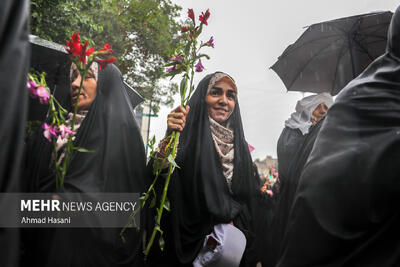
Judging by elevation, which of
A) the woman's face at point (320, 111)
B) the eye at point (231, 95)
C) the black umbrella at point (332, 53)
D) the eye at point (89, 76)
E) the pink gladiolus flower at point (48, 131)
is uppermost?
the black umbrella at point (332, 53)

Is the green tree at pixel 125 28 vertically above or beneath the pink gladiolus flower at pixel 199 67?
above

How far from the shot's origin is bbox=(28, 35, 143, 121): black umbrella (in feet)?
6.77

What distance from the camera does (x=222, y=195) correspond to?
2289 mm

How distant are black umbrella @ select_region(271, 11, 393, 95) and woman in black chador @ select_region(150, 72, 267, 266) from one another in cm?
144

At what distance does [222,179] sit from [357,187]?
1249 mm

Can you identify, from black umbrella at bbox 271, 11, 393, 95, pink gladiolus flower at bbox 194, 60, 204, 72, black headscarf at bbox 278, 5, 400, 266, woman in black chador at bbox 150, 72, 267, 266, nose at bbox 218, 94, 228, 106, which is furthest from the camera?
black umbrella at bbox 271, 11, 393, 95

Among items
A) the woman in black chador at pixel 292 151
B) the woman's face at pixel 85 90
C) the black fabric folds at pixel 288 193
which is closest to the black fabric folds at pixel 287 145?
the woman in black chador at pixel 292 151

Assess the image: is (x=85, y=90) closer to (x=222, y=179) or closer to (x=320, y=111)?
(x=222, y=179)

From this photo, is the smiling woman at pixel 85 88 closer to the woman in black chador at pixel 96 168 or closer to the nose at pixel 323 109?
the woman in black chador at pixel 96 168

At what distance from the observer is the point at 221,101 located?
2666 millimetres

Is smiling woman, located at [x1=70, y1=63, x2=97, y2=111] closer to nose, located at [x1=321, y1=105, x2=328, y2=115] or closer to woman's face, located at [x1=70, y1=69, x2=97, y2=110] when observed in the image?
woman's face, located at [x1=70, y1=69, x2=97, y2=110]

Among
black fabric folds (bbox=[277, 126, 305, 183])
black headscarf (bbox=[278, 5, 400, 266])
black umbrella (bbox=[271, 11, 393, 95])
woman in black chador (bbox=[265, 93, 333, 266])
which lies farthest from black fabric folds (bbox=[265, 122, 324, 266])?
black umbrella (bbox=[271, 11, 393, 95])

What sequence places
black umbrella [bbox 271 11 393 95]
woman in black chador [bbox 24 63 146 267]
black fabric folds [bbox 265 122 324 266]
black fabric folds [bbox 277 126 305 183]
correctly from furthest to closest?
1. black fabric folds [bbox 277 126 305 183]
2. black umbrella [bbox 271 11 393 95]
3. black fabric folds [bbox 265 122 324 266]
4. woman in black chador [bbox 24 63 146 267]

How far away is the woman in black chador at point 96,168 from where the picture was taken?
1.78 m
